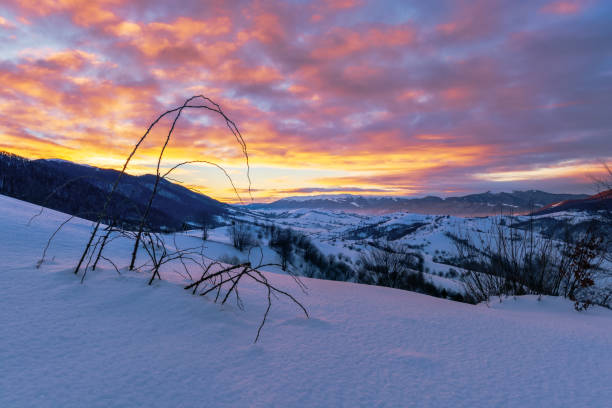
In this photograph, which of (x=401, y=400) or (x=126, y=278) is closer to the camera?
(x=401, y=400)

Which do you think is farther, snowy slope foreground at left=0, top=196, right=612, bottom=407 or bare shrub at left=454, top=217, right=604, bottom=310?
bare shrub at left=454, top=217, right=604, bottom=310

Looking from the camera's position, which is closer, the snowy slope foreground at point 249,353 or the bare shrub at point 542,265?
the snowy slope foreground at point 249,353

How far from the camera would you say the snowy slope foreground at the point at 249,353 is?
984mm

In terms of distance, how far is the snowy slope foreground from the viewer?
3.23 feet

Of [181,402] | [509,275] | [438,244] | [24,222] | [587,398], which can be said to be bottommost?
[438,244]

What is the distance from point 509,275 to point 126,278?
5.91 metres

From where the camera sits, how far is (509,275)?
490 cm

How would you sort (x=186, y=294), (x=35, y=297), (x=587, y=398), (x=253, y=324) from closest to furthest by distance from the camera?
(x=587, y=398), (x=35, y=297), (x=253, y=324), (x=186, y=294)

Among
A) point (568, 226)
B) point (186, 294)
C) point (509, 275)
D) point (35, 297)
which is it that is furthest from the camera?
point (509, 275)

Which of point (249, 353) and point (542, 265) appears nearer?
point (249, 353)

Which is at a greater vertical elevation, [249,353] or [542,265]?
[249,353]

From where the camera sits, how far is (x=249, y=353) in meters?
1.31

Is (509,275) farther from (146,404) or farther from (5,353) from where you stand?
(5,353)

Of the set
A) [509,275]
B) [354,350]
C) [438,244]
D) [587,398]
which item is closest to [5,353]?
[354,350]
